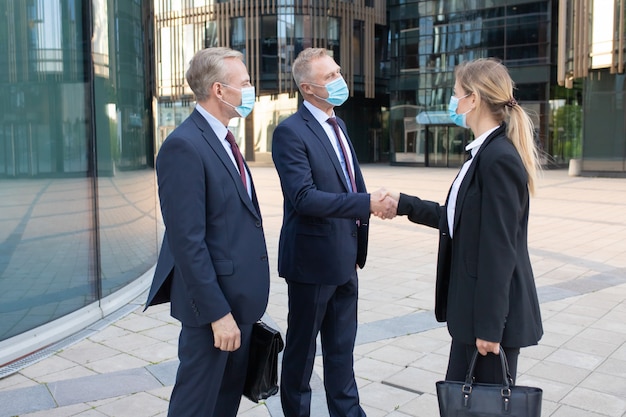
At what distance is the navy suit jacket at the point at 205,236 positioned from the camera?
2.60 meters

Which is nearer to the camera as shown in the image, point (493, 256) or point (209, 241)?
point (493, 256)

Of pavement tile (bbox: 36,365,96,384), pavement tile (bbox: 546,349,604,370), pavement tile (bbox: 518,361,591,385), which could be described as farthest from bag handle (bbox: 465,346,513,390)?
pavement tile (bbox: 36,365,96,384)

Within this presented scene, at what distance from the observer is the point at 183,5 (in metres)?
38.5

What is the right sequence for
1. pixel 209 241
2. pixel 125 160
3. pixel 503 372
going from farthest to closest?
pixel 125 160 < pixel 209 241 < pixel 503 372

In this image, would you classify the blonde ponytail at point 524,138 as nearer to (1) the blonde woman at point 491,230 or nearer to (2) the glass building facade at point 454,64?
(1) the blonde woman at point 491,230

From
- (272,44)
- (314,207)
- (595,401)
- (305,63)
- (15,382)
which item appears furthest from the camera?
(272,44)

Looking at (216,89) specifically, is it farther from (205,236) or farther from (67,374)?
(67,374)

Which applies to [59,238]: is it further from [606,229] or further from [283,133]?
[606,229]

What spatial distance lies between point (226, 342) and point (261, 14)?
3587 cm

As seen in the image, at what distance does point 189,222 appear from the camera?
259cm

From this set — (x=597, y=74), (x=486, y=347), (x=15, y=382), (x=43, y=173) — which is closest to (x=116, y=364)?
(x=15, y=382)

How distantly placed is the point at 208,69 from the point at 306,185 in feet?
2.67

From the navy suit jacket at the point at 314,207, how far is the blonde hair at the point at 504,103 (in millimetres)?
876

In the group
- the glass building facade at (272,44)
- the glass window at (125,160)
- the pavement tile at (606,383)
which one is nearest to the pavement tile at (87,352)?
the glass window at (125,160)
